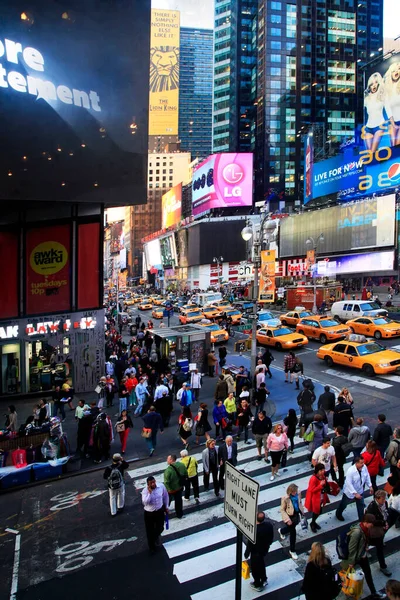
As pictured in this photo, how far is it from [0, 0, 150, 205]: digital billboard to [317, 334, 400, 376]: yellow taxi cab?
11.0 metres

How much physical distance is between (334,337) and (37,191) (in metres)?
17.4

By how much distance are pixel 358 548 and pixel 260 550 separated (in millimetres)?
1326

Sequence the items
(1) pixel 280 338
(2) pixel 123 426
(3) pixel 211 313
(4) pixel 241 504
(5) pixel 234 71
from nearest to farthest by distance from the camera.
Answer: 1. (4) pixel 241 504
2. (2) pixel 123 426
3. (1) pixel 280 338
4. (3) pixel 211 313
5. (5) pixel 234 71

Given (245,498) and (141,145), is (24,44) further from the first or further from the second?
(245,498)

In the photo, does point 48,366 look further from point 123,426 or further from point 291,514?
point 291,514

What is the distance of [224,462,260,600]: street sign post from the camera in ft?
14.8

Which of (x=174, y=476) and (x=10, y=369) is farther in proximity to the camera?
(x=10, y=369)

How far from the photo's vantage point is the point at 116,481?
27.0 ft

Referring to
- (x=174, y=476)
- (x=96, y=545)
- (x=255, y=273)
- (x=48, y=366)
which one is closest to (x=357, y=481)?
(x=174, y=476)

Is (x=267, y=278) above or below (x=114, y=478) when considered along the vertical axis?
above

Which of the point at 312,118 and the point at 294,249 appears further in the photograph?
the point at 312,118

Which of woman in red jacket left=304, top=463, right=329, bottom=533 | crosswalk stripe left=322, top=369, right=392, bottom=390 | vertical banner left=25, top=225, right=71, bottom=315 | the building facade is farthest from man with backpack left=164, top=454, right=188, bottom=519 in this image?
the building facade

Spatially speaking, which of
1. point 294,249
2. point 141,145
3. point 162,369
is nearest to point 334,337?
point 162,369

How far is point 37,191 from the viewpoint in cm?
1551
